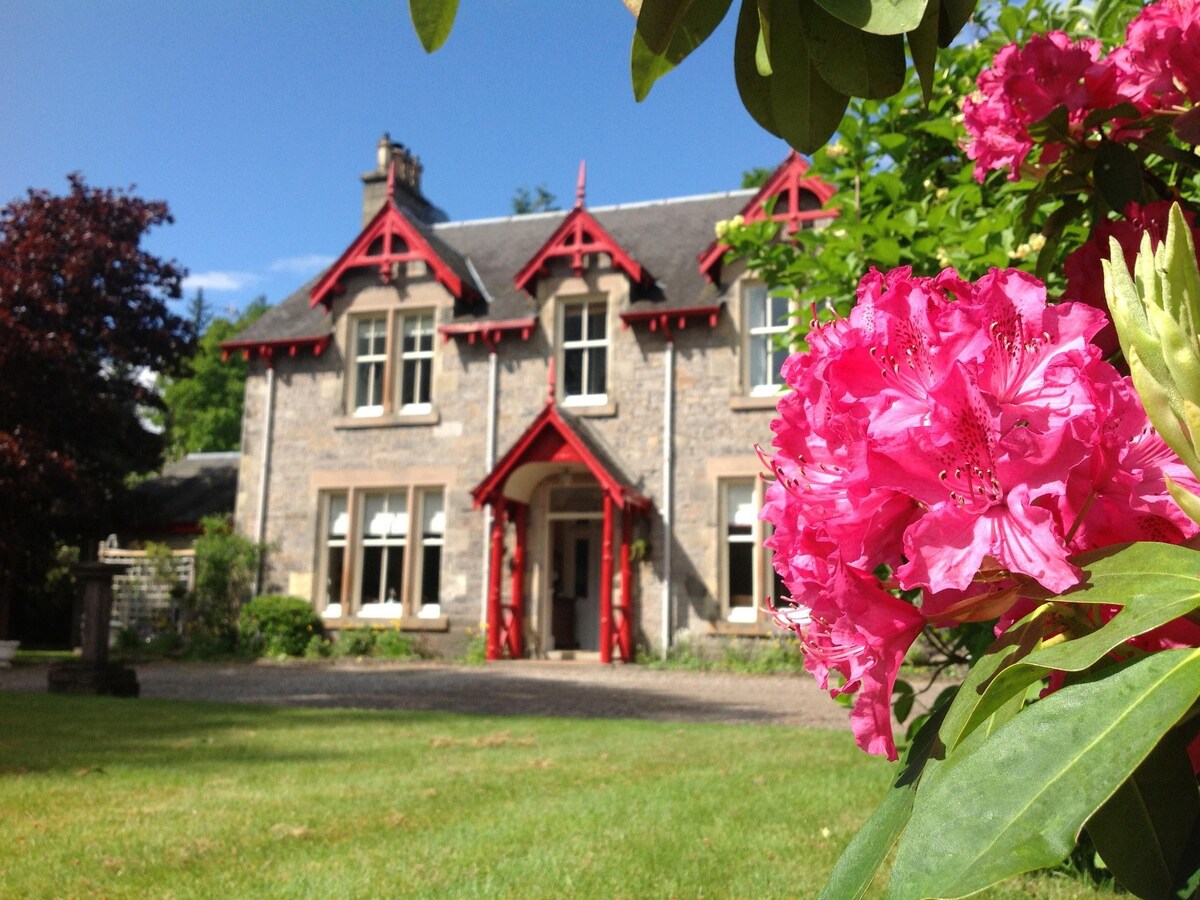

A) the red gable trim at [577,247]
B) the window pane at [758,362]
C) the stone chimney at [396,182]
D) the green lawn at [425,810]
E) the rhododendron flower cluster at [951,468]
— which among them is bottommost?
the green lawn at [425,810]

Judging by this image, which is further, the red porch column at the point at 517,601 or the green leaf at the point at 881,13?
the red porch column at the point at 517,601

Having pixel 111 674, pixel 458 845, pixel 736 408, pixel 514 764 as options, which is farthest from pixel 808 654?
pixel 736 408

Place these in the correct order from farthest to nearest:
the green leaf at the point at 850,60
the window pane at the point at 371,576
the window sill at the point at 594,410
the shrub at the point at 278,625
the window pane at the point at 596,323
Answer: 1. the window pane at the point at 371,576
2. the window pane at the point at 596,323
3. the shrub at the point at 278,625
4. the window sill at the point at 594,410
5. the green leaf at the point at 850,60

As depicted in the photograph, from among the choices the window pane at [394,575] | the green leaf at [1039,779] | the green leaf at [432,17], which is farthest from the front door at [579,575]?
the green leaf at [1039,779]

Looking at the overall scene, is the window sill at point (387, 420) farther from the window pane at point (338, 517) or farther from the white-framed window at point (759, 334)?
the white-framed window at point (759, 334)

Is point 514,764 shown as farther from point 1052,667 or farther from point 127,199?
point 127,199

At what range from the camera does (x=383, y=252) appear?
742 inches

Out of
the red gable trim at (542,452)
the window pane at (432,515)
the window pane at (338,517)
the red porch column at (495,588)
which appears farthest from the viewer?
the window pane at (338,517)

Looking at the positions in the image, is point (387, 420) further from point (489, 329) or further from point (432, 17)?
point (432, 17)

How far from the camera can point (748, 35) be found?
1598 mm

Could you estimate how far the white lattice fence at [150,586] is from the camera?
19.8m

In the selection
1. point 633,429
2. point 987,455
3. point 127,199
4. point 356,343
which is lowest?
point 987,455

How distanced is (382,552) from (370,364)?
339cm

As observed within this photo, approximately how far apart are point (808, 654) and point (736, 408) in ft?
50.1
